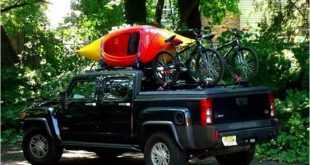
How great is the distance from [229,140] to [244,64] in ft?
8.15

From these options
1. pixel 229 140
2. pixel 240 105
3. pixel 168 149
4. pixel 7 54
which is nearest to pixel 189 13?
pixel 7 54

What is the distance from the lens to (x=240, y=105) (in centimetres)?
998

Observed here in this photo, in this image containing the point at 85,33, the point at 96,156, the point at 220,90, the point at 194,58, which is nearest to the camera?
the point at 220,90

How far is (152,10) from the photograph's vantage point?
25.8 metres

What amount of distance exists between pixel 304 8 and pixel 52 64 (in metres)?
8.45

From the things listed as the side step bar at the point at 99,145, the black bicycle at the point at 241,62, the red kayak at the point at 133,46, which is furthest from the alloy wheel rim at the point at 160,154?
the black bicycle at the point at 241,62

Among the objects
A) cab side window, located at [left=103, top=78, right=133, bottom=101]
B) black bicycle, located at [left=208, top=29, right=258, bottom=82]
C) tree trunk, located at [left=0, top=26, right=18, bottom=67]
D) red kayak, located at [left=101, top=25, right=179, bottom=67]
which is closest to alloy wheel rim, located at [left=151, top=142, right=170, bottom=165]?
cab side window, located at [left=103, top=78, right=133, bottom=101]

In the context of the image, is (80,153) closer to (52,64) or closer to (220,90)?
(220,90)

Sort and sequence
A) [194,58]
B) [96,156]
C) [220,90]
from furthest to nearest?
[96,156] → [194,58] → [220,90]

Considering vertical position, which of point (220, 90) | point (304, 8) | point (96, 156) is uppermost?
point (304, 8)

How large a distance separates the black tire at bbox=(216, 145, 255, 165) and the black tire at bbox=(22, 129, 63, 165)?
2850mm

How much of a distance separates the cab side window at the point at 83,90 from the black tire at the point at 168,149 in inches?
61.3

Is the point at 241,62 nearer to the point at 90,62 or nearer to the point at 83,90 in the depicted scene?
the point at 83,90

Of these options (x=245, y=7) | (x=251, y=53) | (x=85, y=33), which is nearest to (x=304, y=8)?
(x=251, y=53)
